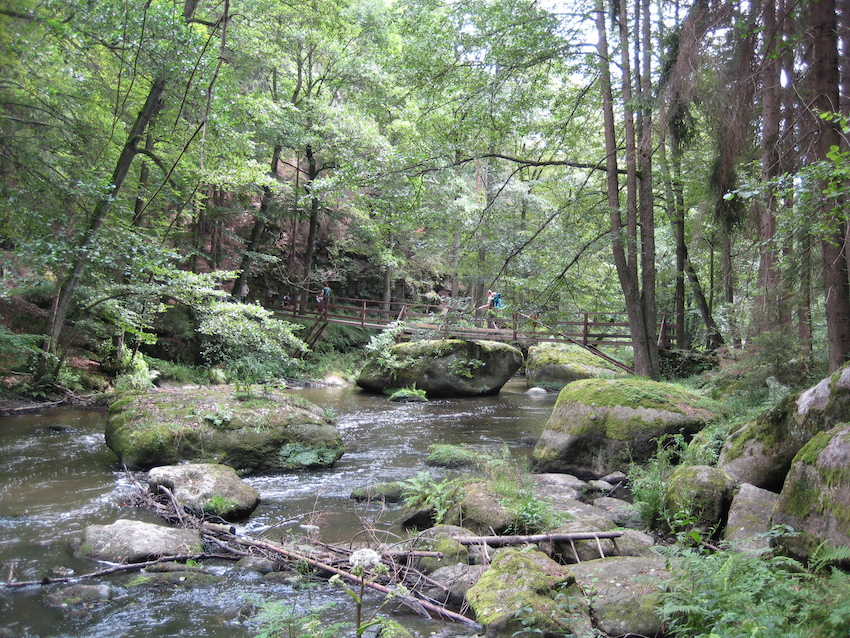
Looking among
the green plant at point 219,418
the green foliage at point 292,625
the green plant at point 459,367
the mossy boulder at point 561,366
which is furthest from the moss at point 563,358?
the green foliage at point 292,625

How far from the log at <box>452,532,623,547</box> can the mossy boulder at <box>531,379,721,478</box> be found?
261 cm

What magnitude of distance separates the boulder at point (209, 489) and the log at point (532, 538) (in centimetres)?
249

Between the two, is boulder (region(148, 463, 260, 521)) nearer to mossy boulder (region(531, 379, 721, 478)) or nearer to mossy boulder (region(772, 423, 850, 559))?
mossy boulder (region(531, 379, 721, 478))

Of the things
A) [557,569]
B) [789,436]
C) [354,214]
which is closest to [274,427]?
[557,569]

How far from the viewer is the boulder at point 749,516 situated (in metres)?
4.04

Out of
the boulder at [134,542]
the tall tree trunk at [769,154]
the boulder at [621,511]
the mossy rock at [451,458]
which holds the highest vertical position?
the tall tree trunk at [769,154]

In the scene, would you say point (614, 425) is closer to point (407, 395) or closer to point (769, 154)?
point (769, 154)

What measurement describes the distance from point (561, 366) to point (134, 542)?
14.7m

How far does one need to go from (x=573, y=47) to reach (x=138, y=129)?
803 cm

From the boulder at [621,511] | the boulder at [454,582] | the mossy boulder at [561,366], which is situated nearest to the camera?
the boulder at [454,582]

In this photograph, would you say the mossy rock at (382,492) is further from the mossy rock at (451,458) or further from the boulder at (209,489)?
the mossy rock at (451,458)

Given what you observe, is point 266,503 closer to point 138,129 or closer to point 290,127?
point 138,129

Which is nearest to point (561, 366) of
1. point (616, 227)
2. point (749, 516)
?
point (616, 227)

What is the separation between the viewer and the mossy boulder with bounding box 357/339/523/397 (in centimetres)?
1625
